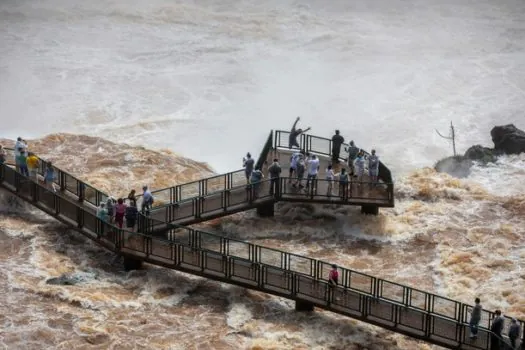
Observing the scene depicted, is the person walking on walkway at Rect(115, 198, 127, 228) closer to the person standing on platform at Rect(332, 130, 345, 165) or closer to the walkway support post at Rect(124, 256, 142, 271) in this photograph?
the walkway support post at Rect(124, 256, 142, 271)

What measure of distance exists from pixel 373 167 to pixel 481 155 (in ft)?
41.5

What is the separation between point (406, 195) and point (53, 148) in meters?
15.5

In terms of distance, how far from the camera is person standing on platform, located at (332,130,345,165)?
3830cm

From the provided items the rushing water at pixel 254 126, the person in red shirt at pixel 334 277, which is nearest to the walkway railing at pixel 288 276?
the person in red shirt at pixel 334 277

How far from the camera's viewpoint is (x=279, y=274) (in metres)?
30.5

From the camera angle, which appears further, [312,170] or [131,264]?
[312,170]

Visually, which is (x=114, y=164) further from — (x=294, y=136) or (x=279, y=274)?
(x=279, y=274)

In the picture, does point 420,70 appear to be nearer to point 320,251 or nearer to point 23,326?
point 320,251

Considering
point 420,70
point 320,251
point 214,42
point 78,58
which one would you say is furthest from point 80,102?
point 320,251

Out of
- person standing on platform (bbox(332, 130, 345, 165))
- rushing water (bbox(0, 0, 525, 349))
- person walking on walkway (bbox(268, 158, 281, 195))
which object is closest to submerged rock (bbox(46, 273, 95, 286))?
rushing water (bbox(0, 0, 525, 349))

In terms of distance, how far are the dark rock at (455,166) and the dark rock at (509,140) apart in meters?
2.16

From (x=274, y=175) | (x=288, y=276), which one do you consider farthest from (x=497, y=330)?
(x=274, y=175)

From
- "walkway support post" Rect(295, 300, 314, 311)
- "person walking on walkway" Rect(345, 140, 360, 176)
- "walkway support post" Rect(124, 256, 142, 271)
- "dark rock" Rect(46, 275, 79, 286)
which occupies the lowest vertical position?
"walkway support post" Rect(295, 300, 314, 311)

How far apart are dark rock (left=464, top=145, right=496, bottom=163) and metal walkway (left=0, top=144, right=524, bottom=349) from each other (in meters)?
17.5
